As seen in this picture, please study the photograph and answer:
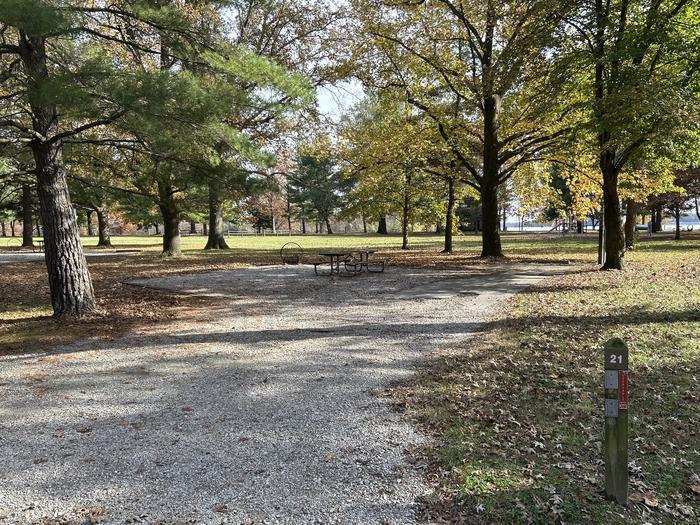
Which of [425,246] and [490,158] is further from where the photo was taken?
[425,246]

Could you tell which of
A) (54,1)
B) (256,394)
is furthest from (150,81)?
(256,394)

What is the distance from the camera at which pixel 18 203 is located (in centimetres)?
3055

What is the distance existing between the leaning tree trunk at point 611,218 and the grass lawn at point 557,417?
6135 millimetres

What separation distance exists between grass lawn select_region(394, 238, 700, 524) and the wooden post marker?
13cm

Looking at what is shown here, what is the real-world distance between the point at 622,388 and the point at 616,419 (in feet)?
0.67

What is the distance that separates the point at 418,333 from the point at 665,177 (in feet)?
51.3

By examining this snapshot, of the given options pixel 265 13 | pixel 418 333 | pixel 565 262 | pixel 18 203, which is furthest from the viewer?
pixel 18 203

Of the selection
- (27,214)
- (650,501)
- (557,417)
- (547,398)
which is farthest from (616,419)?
(27,214)

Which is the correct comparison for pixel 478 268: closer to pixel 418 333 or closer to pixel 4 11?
pixel 418 333

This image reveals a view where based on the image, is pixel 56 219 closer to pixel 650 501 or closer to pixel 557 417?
pixel 557 417

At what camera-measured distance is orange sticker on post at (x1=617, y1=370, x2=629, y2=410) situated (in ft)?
9.77

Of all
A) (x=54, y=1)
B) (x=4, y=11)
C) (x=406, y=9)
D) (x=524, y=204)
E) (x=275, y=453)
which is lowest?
(x=275, y=453)

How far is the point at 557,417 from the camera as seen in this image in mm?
4457

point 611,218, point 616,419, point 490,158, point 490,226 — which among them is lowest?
point 616,419
